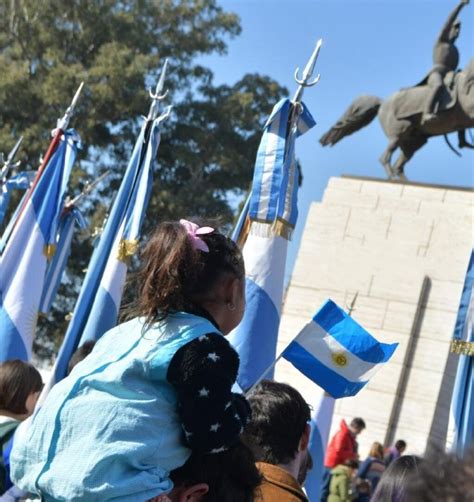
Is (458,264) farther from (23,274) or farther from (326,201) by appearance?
(23,274)

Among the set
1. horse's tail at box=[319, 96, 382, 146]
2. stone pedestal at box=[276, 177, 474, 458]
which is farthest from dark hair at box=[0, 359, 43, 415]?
horse's tail at box=[319, 96, 382, 146]

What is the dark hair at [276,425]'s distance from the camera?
2.80 m

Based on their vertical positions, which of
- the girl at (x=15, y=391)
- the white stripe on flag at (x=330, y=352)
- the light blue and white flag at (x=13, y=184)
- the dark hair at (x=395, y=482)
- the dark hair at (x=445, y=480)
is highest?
the light blue and white flag at (x=13, y=184)

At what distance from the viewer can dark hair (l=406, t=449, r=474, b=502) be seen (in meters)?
1.26

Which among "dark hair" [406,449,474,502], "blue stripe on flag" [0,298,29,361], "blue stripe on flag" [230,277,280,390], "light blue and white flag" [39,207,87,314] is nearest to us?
"dark hair" [406,449,474,502]

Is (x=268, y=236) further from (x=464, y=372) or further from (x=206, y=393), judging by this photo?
(x=206, y=393)

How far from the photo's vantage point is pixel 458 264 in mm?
12438

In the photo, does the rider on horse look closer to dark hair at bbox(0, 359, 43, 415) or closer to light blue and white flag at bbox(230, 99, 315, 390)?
light blue and white flag at bbox(230, 99, 315, 390)

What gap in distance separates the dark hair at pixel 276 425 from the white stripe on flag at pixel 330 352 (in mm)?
1275

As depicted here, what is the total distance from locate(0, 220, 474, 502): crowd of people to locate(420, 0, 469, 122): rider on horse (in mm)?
12267

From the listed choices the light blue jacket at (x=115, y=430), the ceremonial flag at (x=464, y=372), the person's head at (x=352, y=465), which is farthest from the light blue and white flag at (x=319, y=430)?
the light blue jacket at (x=115, y=430)

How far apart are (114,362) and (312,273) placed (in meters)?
10.9

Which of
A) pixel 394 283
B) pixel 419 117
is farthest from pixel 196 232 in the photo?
pixel 419 117

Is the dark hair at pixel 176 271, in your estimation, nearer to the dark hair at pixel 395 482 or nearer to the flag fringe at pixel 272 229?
the dark hair at pixel 395 482
